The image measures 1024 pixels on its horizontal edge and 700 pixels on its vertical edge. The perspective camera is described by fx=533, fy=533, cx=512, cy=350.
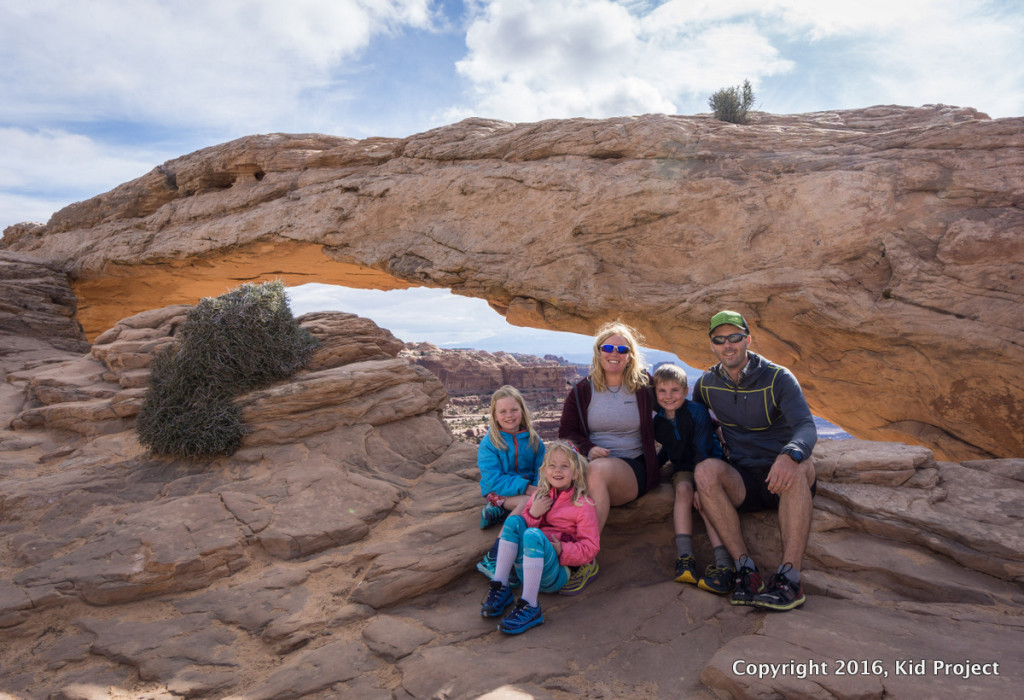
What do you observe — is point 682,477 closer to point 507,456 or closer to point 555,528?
point 555,528

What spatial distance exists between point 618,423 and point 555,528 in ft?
3.78

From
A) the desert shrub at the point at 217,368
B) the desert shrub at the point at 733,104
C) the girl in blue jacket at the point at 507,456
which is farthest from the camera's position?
the desert shrub at the point at 733,104

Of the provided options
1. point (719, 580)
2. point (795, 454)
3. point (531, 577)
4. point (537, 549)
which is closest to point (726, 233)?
point (795, 454)

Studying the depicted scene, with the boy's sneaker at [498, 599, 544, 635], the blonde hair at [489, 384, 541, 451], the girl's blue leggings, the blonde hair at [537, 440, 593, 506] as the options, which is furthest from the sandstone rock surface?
the blonde hair at [489, 384, 541, 451]

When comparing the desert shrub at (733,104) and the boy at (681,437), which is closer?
the boy at (681,437)

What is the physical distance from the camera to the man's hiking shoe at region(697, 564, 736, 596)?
4195 millimetres

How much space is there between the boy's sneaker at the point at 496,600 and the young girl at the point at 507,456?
87cm

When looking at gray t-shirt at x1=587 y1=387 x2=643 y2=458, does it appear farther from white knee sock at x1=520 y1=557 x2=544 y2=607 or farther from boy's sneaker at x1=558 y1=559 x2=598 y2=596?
white knee sock at x1=520 y1=557 x2=544 y2=607

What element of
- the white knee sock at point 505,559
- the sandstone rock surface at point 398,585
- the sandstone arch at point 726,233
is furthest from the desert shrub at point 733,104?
the white knee sock at point 505,559

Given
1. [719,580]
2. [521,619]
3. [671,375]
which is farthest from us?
[671,375]

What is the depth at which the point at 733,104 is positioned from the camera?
34.8 ft

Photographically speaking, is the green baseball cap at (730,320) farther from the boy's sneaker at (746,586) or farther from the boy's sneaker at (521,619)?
the boy's sneaker at (521,619)

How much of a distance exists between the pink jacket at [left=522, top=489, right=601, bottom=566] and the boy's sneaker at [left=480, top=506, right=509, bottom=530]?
3.21 ft

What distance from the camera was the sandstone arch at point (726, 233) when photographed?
8156 mm
